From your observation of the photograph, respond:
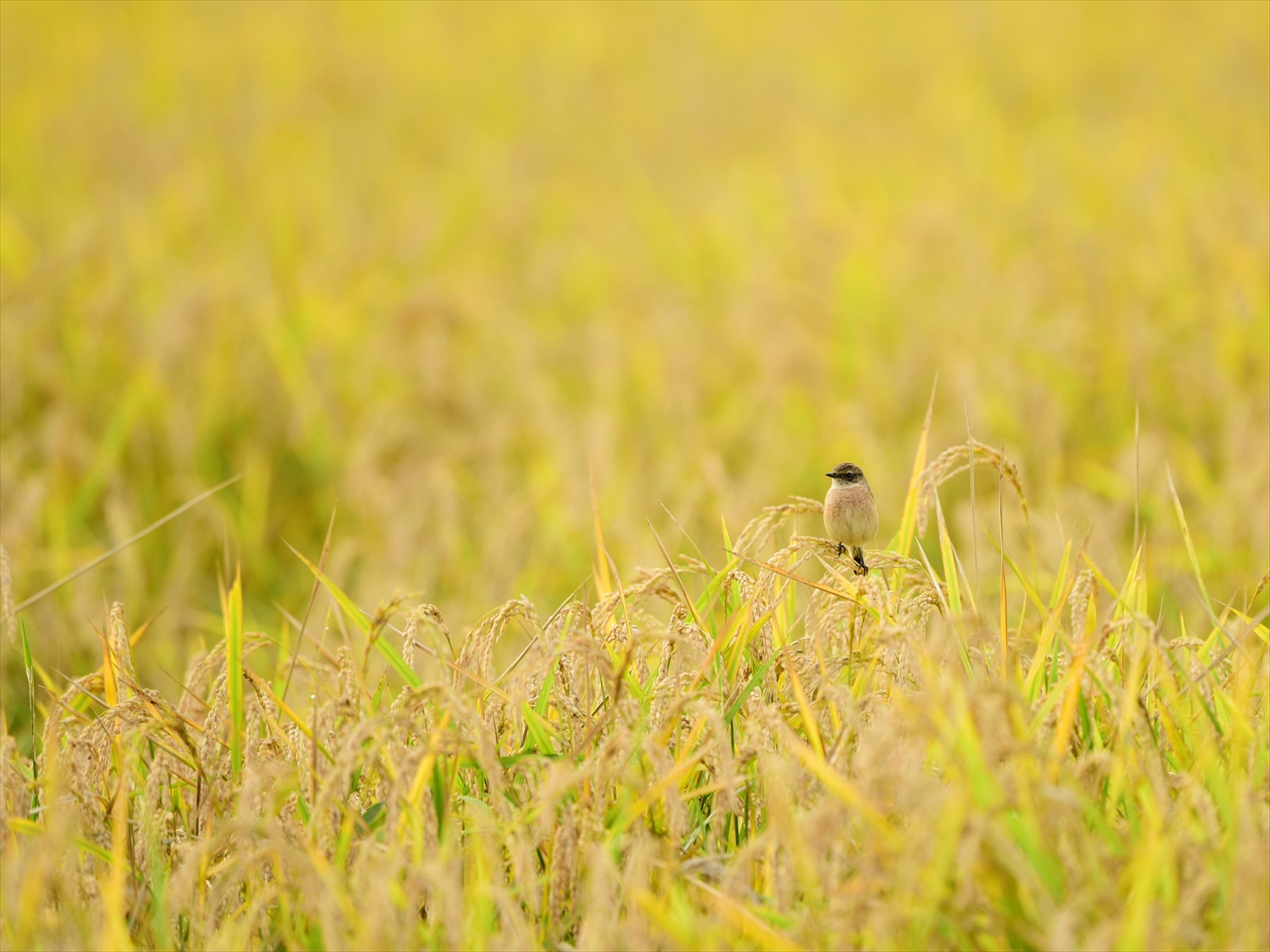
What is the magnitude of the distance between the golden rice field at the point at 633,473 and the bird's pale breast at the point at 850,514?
0.10 m

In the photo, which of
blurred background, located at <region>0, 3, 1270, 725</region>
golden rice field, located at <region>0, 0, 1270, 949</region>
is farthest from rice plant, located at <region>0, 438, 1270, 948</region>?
blurred background, located at <region>0, 3, 1270, 725</region>

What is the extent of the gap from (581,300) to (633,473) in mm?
2124

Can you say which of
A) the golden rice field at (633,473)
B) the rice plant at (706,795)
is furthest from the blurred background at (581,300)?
the rice plant at (706,795)

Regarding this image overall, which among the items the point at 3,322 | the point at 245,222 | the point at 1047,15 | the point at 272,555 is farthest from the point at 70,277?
the point at 1047,15

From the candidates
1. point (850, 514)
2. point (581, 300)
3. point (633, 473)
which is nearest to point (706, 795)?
point (850, 514)

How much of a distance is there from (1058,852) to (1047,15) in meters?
10.0

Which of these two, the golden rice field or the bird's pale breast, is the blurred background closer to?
the golden rice field

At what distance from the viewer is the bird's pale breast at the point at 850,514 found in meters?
1.62

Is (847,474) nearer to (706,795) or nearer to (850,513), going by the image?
(850,513)

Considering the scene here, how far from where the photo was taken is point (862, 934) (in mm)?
1328

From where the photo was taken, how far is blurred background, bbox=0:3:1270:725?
4395 mm

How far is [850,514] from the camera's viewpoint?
5.35 ft

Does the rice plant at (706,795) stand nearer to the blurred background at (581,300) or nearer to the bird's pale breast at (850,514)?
the bird's pale breast at (850,514)

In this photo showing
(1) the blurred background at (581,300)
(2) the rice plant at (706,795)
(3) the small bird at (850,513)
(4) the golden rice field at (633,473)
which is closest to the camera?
(2) the rice plant at (706,795)
